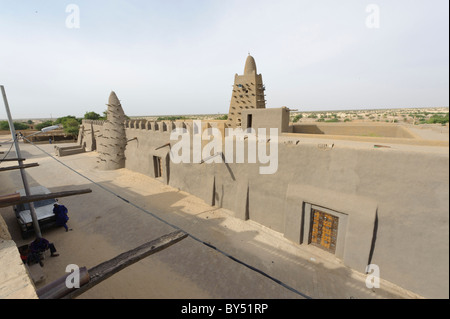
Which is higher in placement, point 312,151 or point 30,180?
point 312,151

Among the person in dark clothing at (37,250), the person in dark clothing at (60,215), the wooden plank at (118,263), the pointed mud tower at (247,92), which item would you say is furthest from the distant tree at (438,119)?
the pointed mud tower at (247,92)

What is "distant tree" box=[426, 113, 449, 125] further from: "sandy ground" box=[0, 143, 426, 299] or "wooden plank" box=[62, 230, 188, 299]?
"wooden plank" box=[62, 230, 188, 299]

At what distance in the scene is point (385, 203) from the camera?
15.1 feet

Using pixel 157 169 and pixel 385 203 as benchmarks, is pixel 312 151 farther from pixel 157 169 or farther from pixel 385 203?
pixel 157 169

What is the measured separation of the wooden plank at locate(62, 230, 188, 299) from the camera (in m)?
3.35

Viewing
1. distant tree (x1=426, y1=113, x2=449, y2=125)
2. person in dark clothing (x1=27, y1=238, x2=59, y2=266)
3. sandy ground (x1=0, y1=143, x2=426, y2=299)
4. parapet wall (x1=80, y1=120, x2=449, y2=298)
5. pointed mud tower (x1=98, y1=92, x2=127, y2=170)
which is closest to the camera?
distant tree (x1=426, y1=113, x2=449, y2=125)

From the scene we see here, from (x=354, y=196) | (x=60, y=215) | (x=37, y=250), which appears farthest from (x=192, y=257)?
(x=60, y=215)

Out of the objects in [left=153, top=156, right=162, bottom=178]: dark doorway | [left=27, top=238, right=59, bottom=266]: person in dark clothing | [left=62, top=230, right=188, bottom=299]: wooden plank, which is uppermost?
[left=62, top=230, right=188, bottom=299]: wooden plank

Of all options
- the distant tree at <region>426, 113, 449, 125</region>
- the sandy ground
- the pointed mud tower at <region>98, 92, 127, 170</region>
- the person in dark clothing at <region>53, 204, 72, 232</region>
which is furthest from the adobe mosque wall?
the pointed mud tower at <region>98, 92, 127, 170</region>

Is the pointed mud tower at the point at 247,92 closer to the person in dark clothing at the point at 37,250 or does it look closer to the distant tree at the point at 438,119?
the person in dark clothing at the point at 37,250

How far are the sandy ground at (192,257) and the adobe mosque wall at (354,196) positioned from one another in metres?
0.61

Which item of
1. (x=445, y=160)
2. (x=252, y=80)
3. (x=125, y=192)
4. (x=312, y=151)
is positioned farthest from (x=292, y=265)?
(x=252, y=80)

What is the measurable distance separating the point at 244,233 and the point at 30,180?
21942 millimetres

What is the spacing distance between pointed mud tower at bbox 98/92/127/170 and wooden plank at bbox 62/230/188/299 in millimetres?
20906
